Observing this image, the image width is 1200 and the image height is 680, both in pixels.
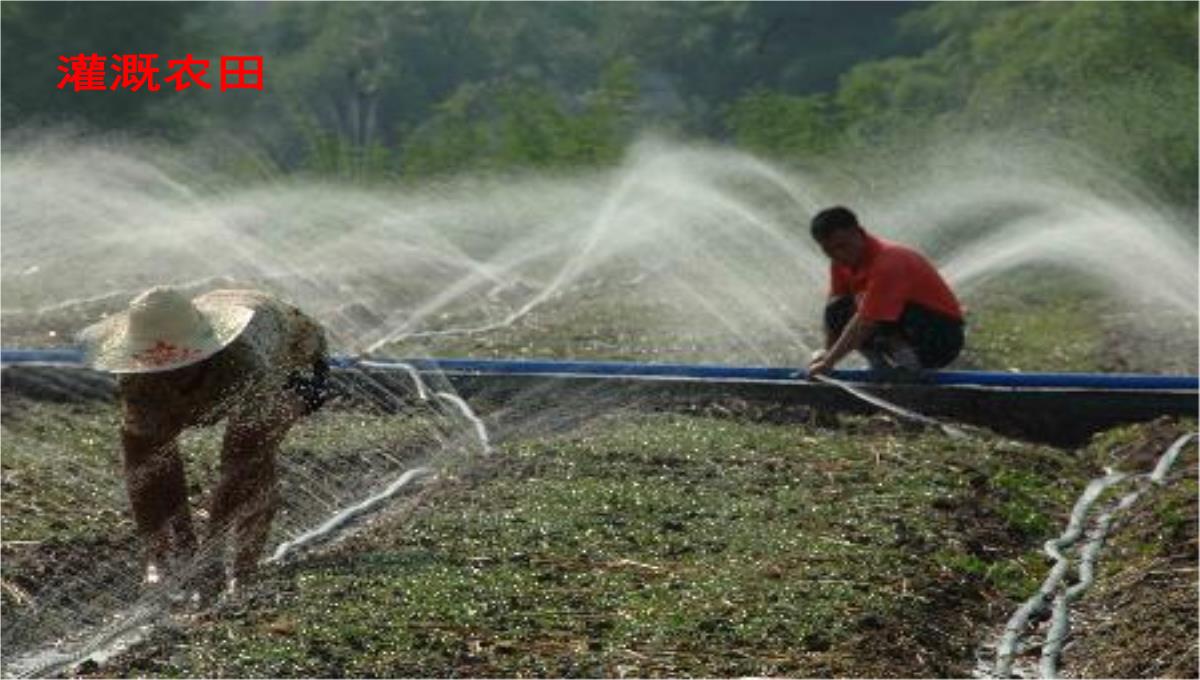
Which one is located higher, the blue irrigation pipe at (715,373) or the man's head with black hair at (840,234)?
the man's head with black hair at (840,234)

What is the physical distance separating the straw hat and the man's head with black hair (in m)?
4.34

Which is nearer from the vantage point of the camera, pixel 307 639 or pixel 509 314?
pixel 307 639

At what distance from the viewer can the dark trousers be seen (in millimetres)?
11570

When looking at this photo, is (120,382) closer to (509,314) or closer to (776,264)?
(509,314)

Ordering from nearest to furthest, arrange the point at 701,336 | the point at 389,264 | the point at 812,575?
the point at 812,575, the point at 701,336, the point at 389,264

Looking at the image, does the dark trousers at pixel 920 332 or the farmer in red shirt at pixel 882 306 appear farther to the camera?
the dark trousers at pixel 920 332

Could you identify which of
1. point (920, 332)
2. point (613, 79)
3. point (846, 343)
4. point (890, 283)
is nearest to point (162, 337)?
point (846, 343)

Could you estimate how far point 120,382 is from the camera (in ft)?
24.5

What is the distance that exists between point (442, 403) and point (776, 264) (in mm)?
9174

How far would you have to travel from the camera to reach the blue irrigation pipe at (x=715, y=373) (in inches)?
440

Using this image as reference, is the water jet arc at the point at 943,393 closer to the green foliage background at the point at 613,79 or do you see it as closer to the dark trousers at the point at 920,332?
the dark trousers at the point at 920,332

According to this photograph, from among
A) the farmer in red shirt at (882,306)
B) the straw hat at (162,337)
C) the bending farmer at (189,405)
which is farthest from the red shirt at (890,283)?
the straw hat at (162,337)

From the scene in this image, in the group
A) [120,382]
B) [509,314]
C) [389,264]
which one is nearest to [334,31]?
[389,264]

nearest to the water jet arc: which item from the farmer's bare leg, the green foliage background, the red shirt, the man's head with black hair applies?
the red shirt
